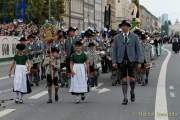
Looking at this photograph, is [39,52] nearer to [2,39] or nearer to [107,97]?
[107,97]

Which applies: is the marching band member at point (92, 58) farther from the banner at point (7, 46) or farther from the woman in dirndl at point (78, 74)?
the banner at point (7, 46)

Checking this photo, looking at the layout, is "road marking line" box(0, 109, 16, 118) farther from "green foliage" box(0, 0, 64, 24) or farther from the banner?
"green foliage" box(0, 0, 64, 24)

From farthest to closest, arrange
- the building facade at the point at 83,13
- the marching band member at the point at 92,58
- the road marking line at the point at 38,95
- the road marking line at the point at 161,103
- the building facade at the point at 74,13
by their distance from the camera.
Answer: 1. the building facade at the point at 83,13
2. the building facade at the point at 74,13
3. the marching band member at the point at 92,58
4. the road marking line at the point at 38,95
5. the road marking line at the point at 161,103

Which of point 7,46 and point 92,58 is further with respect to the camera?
point 7,46

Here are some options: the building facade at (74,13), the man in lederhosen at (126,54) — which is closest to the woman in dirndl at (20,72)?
the man in lederhosen at (126,54)

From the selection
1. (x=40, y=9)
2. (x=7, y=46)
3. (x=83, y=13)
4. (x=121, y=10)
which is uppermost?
(x=121, y=10)

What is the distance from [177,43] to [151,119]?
174 ft

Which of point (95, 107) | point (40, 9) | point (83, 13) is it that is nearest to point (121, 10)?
point (83, 13)

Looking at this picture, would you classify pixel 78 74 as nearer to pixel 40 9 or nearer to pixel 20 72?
pixel 20 72

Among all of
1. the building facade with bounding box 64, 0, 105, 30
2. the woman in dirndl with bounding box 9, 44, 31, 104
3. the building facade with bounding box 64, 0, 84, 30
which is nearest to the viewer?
the woman in dirndl with bounding box 9, 44, 31, 104

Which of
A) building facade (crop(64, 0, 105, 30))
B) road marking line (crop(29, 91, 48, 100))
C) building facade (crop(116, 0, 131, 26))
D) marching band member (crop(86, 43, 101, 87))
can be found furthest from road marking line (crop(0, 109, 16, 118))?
building facade (crop(116, 0, 131, 26))

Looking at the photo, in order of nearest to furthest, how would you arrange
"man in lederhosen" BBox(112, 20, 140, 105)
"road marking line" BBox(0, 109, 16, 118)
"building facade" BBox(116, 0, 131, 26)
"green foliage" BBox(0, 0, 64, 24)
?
"road marking line" BBox(0, 109, 16, 118)
"man in lederhosen" BBox(112, 20, 140, 105)
"green foliage" BBox(0, 0, 64, 24)
"building facade" BBox(116, 0, 131, 26)

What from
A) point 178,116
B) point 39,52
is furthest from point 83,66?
point 39,52

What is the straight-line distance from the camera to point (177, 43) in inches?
2537
